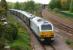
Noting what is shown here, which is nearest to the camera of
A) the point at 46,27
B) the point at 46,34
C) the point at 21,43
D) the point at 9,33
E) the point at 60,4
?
the point at 9,33

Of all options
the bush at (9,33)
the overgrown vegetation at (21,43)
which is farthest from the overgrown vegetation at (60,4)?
the bush at (9,33)

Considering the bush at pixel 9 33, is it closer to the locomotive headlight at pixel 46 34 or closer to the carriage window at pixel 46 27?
the locomotive headlight at pixel 46 34

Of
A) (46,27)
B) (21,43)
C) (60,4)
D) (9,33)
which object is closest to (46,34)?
(46,27)

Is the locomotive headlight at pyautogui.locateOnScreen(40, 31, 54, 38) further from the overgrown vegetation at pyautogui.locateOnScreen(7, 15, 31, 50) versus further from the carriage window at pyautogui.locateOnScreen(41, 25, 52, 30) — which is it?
the overgrown vegetation at pyautogui.locateOnScreen(7, 15, 31, 50)

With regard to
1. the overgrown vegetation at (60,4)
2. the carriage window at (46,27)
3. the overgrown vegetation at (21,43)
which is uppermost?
the carriage window at (46,27)

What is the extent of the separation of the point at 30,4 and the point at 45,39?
47.0 meters

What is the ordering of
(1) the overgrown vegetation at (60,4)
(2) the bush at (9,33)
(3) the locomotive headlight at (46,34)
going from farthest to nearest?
(1) the overgrown vegetation at (60,4)
(3) the locomotive headlight at (46,34)
(2) the bush at (9,33)

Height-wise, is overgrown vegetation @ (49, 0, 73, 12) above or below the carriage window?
below

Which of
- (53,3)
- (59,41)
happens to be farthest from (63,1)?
(59,41)

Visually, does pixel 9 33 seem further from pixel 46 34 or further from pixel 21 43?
pixel 46 34

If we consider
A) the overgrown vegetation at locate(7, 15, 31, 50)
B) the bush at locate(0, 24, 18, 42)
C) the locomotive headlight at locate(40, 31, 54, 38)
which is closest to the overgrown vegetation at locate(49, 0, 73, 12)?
the overgrown vegetation at locate(7, 15, 31, 50)

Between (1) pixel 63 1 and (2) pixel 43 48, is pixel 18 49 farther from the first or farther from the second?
(1) pixel 63 1

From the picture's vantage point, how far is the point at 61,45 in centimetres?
2511

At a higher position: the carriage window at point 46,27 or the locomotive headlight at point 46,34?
the carriage window at point 46,27
